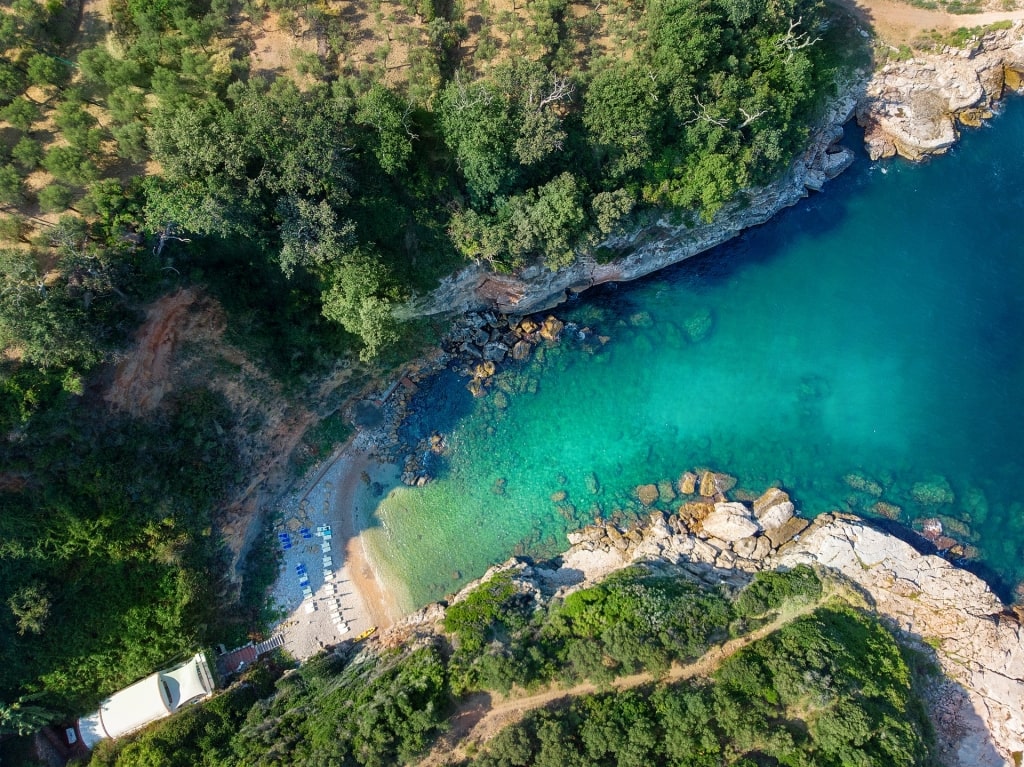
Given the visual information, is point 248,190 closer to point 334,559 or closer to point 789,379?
point 334,559

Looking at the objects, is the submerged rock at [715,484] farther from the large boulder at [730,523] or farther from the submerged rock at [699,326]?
the submerged rock at [699,326]

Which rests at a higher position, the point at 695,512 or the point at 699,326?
the point at 699,326

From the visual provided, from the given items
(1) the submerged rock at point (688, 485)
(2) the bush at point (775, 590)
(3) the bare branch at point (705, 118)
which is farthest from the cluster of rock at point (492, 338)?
(2) the bush at point (775, 590)

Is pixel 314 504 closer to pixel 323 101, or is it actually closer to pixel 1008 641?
pixel 323 101

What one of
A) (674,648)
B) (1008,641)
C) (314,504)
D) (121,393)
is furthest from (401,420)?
(1008,641)

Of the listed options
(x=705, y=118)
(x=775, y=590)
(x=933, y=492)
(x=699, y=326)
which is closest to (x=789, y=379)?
(x=699, y=326)

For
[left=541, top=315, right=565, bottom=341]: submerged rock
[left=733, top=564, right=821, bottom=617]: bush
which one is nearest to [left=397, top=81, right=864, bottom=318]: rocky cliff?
[left=541, top=315, right=565, bottom=341]: submerged rock

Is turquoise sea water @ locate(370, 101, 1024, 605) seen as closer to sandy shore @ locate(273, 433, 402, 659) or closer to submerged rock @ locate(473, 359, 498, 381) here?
submerged rock @ locate(473, 359, 498, 381)
